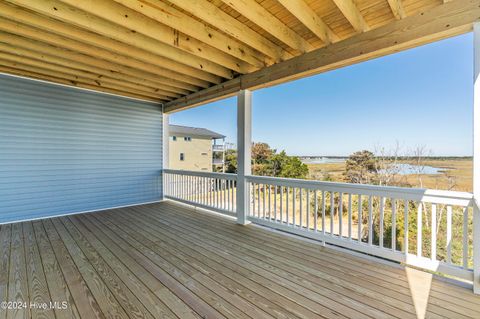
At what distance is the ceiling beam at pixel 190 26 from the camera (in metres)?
2.21

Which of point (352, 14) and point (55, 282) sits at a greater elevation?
point (352, 14)

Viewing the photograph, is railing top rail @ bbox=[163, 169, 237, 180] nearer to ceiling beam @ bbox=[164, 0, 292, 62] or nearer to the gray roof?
ceiling beam @ bbox=[164, 0, 292, 62]

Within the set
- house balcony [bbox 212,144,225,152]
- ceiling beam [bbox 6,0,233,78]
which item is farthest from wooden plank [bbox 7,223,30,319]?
house balcony [bbox 212,144,225,152]

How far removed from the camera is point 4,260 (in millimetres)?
2516

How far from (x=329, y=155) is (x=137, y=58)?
630cm

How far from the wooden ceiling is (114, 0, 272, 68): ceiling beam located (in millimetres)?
11

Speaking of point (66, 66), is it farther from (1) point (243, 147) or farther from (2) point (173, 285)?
(2) point (173, 285)

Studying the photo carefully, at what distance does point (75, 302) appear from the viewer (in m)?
1.79

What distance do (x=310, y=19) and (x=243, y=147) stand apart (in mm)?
2162

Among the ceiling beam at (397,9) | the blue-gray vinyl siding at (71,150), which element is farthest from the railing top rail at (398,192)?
the blue-gray vinyl siding at (71,150)

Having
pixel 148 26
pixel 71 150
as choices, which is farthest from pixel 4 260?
pixel 148 26

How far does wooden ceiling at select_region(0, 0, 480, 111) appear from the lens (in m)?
2.15

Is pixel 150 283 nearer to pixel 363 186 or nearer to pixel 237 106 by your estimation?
pixel 363 186

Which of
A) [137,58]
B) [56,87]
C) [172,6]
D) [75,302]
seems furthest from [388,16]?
[56,87]
